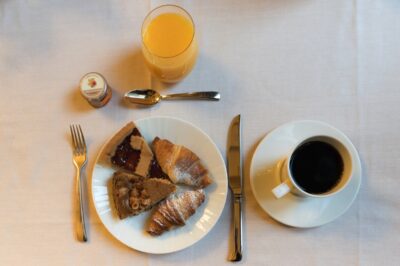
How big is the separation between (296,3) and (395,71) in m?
0.30

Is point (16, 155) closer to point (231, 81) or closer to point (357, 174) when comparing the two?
point (231, 81)

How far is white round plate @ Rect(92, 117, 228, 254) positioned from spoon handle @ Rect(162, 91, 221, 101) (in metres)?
0.07

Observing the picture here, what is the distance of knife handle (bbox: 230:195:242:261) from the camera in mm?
936

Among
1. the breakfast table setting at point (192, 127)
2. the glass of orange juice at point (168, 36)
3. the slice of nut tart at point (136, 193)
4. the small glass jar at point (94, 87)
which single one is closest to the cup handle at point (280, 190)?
the breakfast table setting at point (192, 127)

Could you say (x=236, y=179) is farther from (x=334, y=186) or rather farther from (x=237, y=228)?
(x=334, y=186)

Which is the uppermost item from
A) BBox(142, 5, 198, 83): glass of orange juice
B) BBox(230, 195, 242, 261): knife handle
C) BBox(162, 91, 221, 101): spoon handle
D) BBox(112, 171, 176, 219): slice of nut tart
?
BBox(142, 5, 198, 83): glass of orange juice

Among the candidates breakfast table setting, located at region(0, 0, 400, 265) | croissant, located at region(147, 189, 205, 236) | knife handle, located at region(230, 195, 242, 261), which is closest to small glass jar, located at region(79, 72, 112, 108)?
breakfast table setting, located at region(0, 0, 400, 265)

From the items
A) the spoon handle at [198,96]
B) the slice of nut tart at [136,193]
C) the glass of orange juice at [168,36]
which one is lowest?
the slice of nut tart at [136,193]

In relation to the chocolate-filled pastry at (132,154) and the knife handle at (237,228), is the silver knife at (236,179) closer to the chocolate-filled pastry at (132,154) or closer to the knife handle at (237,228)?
the knife handle at (237,228)

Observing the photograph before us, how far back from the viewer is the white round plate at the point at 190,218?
931 mm

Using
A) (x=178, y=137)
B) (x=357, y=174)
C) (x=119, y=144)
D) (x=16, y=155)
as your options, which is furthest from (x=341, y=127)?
(x=16, y=155)

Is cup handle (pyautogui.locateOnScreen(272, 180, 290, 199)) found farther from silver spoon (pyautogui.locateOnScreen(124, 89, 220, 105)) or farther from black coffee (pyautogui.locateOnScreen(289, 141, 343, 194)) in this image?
silver spoon (pyautogui.locateOnScreen(124, 89, 220, 105))

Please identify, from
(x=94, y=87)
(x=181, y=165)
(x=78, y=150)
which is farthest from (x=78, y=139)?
(x=181, y=165)

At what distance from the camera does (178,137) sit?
3.19ft
